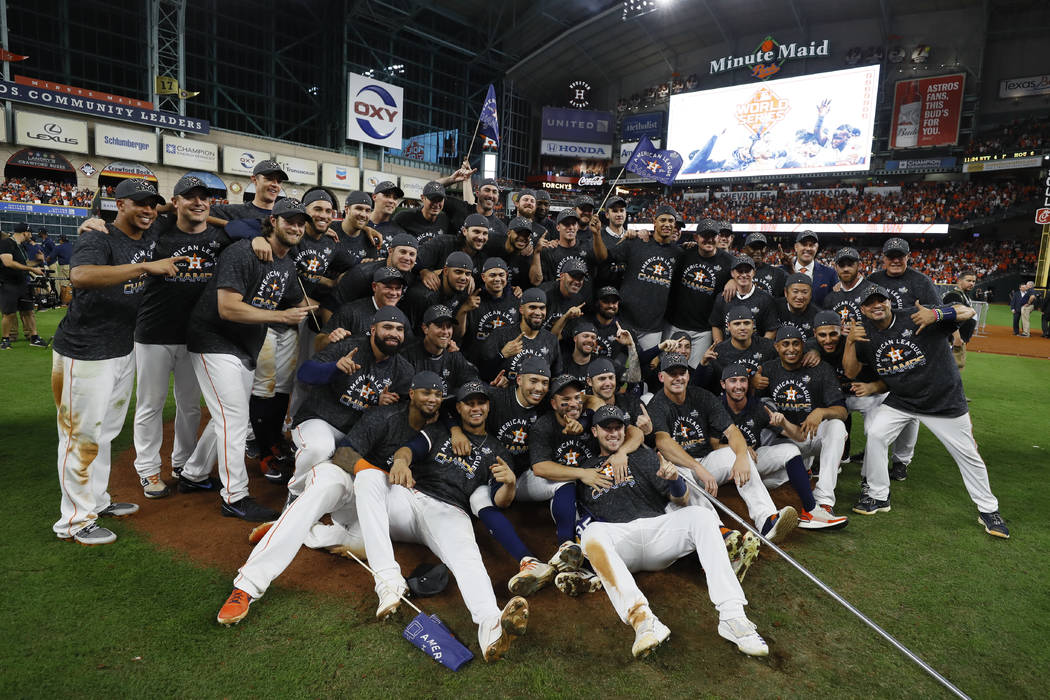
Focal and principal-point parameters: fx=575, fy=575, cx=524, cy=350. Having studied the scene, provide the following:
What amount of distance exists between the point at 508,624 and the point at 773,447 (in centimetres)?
324

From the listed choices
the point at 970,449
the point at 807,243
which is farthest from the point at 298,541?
the point at 807,243

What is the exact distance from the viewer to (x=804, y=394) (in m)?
5.56

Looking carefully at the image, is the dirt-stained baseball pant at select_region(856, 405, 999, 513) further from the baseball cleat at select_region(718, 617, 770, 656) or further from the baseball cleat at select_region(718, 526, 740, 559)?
the baseball cleat at select_region(718, 617, 770, 656)

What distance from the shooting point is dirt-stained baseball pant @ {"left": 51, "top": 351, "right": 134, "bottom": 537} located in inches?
162

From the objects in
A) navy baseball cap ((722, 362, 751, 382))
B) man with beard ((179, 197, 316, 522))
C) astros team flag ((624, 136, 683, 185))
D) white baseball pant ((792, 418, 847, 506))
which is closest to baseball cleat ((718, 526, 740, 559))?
white baseball pant ((792, 418, 847, 506))

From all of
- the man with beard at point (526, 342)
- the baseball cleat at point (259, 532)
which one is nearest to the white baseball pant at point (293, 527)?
the baseball cleat at point (259, 532)

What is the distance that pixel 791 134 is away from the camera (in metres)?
32.9

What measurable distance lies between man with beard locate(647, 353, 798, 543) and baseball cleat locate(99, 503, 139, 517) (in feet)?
14.4

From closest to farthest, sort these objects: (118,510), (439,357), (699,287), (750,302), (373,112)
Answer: (118,510) → (439,357) → (750,302) → (699,287) → (373,112)

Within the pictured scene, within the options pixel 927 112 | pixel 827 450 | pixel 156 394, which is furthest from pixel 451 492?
pixel 927 112

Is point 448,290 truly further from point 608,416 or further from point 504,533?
point 504,533

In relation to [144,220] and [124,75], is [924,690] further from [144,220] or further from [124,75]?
[124,75]

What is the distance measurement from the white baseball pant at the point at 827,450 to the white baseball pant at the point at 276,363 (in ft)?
16.7

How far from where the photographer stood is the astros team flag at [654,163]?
351 inches
